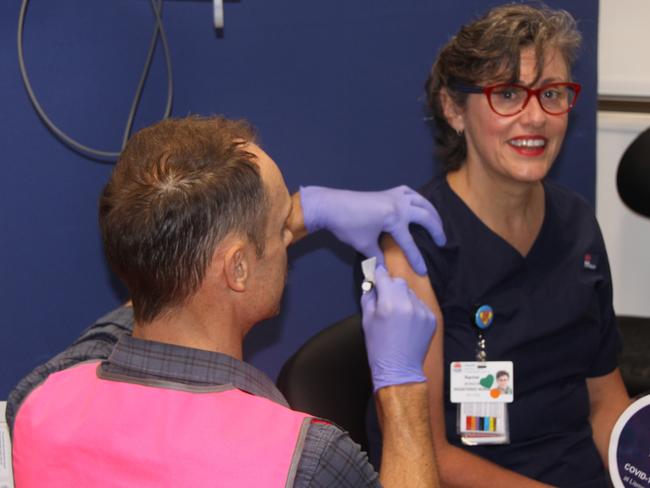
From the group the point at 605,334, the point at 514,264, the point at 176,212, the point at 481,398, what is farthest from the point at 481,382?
the point at 176,212

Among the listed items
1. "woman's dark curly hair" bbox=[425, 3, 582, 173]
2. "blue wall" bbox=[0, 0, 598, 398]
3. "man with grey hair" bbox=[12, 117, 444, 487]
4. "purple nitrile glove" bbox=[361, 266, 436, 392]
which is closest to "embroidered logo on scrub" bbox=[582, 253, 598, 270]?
"woman's dark curly hair" bbox=[425, 3, 582, 173]

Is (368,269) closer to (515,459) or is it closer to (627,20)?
(515,459)

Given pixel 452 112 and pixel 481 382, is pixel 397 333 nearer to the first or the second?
pixel 481 382

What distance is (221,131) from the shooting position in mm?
1289

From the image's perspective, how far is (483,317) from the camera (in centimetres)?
182

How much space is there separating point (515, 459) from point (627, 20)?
131 centimetres

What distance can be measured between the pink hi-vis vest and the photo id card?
0.70 meters

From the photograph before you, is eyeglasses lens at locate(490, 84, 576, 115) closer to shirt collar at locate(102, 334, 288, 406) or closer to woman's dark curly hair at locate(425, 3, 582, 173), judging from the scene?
woman's dark curly hair at locate(425, 3, 582, 173)

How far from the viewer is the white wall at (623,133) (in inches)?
100

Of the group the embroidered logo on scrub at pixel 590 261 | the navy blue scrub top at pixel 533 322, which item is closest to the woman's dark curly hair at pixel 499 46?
the navy blue scrub top at pixel 533 322

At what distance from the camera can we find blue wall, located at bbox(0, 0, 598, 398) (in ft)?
7.01

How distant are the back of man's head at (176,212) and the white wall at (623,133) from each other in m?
1.60

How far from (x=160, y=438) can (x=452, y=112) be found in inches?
42.0

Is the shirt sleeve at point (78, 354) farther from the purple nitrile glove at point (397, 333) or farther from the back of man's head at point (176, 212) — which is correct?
the purple nitrile glove at point (397, 333)
